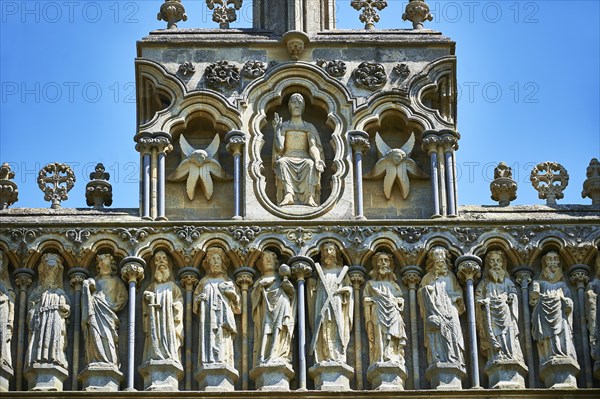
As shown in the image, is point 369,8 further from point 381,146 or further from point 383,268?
point 383,268

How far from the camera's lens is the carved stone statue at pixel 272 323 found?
27.1m

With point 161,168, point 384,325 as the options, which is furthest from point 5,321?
point 384,325

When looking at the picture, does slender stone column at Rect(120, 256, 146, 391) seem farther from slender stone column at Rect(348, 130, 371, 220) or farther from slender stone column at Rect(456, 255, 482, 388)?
slender stone column at Rect(456, 255, 482, 388)

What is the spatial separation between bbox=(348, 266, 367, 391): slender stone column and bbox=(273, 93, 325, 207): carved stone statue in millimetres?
977

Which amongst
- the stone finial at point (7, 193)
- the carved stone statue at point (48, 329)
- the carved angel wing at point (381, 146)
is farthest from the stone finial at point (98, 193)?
the carved angel wing at point (381, 146)

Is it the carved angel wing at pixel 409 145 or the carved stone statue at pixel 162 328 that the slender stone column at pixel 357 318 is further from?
the carved stone statue at pixel 162 328

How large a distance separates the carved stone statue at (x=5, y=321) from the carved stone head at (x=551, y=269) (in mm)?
5755

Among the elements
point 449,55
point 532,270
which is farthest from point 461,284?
point 449,55

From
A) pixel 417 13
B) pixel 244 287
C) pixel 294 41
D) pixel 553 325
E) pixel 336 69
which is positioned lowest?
pixel 553 325

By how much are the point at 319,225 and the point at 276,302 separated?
1032 millimetres

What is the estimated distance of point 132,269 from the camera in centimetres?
2767

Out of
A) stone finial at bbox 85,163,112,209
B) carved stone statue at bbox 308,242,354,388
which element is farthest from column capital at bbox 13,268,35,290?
carved stone statue at bbox 308,242,354,388

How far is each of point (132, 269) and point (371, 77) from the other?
11.9 ft

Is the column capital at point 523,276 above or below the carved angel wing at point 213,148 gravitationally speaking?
below
